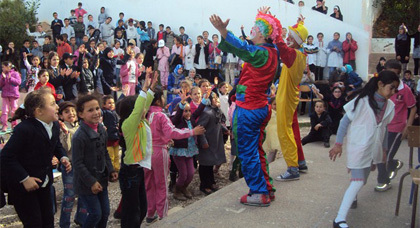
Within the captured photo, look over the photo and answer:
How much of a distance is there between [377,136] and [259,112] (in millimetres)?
1115

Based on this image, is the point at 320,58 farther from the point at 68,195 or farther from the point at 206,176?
the point at 68,195

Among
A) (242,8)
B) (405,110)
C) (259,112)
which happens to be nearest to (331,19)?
(242,8)

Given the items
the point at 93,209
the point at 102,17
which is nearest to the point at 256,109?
the point at 93,209

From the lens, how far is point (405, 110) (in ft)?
16.5

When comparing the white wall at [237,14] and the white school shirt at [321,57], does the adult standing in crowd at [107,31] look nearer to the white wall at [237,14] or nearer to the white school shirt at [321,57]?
the white wall at [237,14]

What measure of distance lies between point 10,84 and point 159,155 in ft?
19.2

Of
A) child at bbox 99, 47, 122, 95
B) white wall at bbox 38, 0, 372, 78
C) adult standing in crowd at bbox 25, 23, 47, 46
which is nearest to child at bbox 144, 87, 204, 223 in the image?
child at bbox 99, 47, 122, 95

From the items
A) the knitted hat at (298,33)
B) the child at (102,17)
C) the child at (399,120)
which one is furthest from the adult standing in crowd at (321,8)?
the knitted hat at (298,33)

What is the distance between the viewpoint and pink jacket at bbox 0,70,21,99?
896 centimetres

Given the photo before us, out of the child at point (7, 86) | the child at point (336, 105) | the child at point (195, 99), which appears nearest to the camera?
the child at point (195, 99)

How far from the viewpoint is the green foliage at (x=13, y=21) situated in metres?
17.4

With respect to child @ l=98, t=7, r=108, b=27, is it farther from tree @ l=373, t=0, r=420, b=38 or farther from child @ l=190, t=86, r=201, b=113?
child @ l=190, t=86, r=201, b=113

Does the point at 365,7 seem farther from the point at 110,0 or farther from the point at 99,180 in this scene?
the point at 99,180

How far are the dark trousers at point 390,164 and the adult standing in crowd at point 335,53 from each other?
909 centimetres
